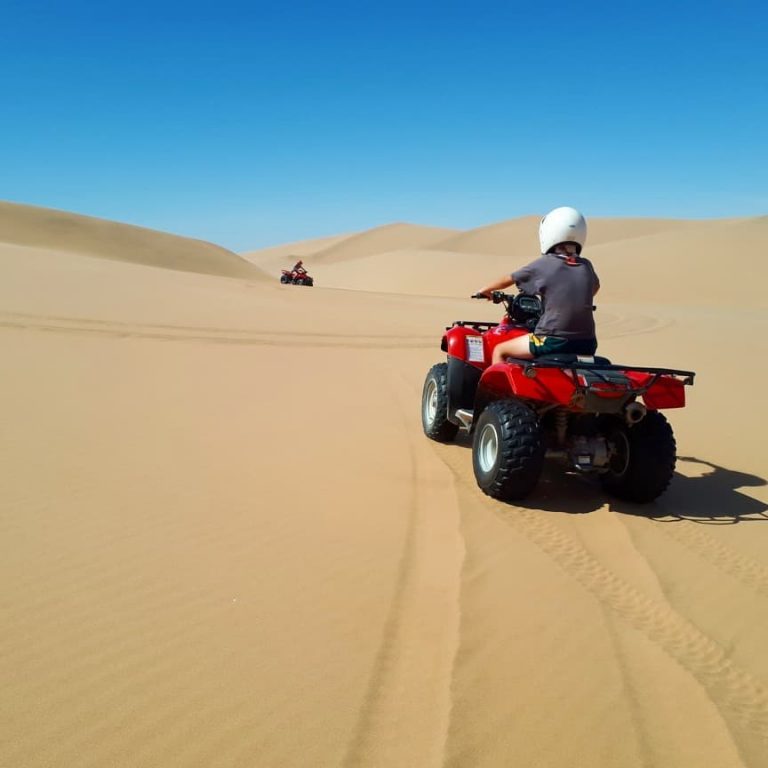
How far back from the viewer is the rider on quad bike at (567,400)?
3.75 m

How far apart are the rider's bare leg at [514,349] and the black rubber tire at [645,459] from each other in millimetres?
804

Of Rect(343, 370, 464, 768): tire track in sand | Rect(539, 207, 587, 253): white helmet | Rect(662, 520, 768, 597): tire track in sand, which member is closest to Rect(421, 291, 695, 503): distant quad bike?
Rect(662, 520, 768, 597): tire track in sand

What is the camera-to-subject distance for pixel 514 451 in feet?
12.4

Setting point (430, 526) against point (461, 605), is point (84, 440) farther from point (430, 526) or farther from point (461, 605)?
point (461, 605)

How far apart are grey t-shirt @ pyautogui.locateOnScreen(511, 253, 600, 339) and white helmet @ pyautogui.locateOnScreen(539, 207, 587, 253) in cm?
12

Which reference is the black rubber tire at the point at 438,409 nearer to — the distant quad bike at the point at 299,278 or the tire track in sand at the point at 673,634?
the tire track in sand at the point at 673,634

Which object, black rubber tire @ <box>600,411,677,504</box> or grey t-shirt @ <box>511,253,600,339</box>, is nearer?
black rubber tire @ <box>600,411,677,504</box>

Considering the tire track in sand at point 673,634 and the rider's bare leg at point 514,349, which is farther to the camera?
the rider's bare leg at point 514,349

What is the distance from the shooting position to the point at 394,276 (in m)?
47.7

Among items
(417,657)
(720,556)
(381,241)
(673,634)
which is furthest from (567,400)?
(381,241)

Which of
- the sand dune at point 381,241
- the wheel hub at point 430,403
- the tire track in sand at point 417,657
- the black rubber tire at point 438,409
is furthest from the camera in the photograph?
the sand dune at point 381,241

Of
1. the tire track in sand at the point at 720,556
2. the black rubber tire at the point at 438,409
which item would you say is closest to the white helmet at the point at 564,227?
the black rubber tire at the point at 438,409

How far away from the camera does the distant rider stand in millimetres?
4129

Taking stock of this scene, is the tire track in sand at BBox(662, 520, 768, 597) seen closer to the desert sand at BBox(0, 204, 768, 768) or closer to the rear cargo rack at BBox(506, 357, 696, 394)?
the desert sand at BBox(0, 204, 768, 768)
